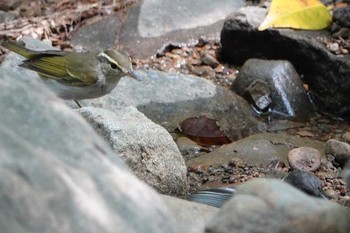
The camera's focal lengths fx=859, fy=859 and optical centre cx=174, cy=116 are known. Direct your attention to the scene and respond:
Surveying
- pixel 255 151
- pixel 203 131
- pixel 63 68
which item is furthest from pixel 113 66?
pixel 255 151

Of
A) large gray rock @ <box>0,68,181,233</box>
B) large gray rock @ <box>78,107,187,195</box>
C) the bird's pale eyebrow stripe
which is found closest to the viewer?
large gray rock @ <box>0,68,181,233</box>

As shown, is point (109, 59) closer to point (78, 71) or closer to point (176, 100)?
point (78, 71)

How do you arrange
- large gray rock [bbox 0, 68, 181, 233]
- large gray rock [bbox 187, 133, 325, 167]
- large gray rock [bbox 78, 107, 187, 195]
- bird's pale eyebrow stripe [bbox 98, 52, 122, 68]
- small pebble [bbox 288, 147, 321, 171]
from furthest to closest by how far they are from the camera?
bird's pale eyebrow stripe [bbox 98, 52, 122, 68] → large gray rock [bbox 187, 133, 325, 167] → small pebble [bbox 288, 147, 321, 171] → large gray rock [bbox 78, 107, 187, 195] → large gray rock [bbox 0, 68, 181, 233]

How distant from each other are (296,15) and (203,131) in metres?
1.90

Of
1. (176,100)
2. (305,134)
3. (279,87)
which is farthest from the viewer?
(279,87)

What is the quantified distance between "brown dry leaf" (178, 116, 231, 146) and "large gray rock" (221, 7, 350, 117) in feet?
4.16

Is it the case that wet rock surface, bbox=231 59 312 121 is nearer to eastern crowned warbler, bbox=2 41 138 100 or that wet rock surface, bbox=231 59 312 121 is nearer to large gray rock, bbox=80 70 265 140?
large gray rock, bbox=80 70 265 140

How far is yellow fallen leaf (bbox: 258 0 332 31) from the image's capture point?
792 cm

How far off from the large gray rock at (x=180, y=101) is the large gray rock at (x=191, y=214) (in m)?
2.52

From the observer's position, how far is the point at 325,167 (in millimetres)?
5930

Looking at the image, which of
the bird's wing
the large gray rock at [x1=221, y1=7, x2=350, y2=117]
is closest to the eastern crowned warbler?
the bird's wing

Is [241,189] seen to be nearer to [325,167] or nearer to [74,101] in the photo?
[325,167]

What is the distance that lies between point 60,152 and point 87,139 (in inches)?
5.7

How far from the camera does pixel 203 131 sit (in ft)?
21.8
